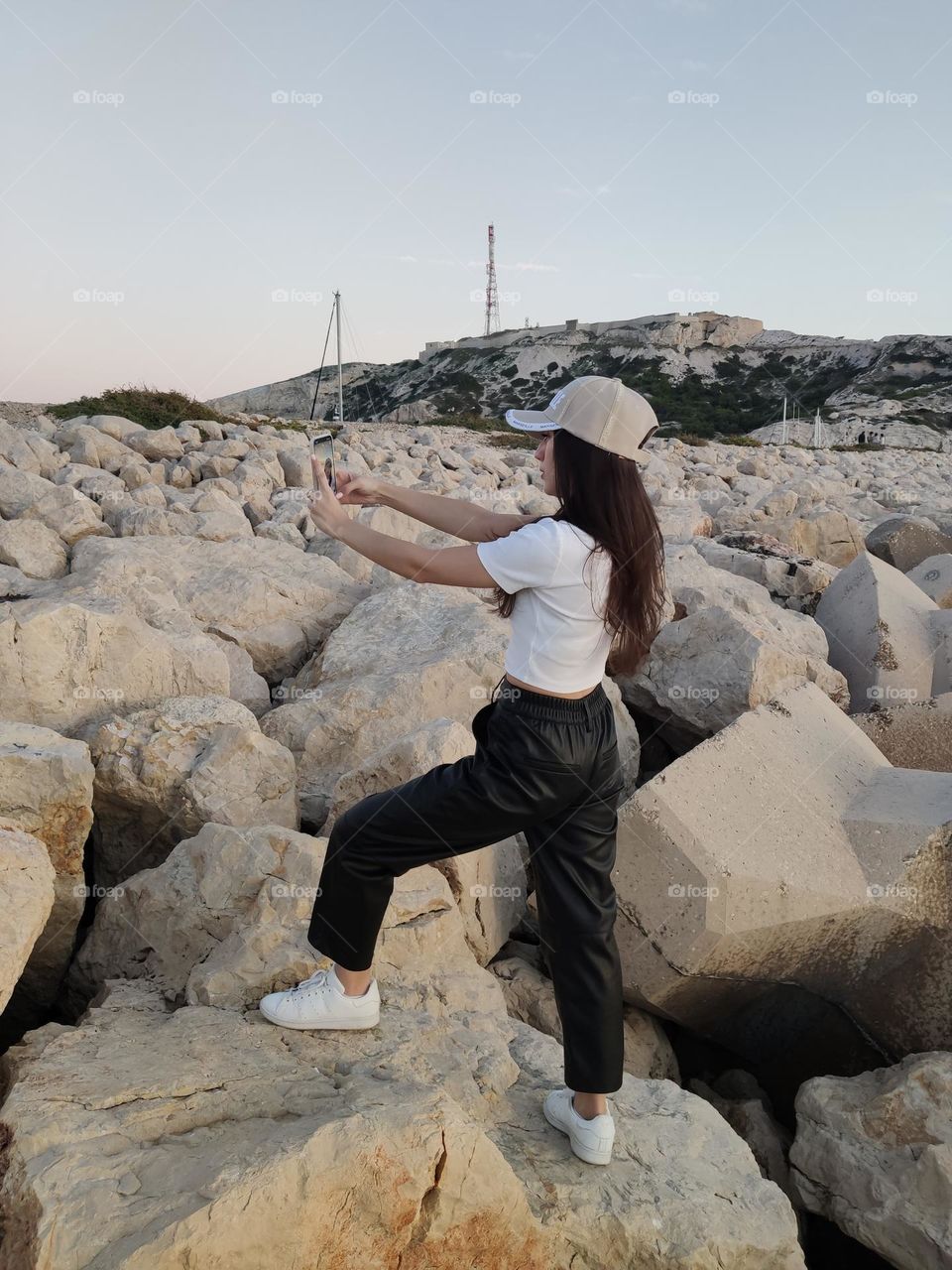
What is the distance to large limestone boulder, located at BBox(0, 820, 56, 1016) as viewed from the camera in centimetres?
203

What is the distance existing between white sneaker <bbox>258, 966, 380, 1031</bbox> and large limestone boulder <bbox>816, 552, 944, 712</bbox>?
350 centimetres

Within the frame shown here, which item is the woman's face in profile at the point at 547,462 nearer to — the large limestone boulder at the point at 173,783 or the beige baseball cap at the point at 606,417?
the beige baseball cap at the point at 606,417

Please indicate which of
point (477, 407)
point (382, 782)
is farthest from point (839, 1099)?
point (477, 407)

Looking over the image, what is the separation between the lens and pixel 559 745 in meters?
2.05

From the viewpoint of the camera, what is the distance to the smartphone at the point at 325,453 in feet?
7.86

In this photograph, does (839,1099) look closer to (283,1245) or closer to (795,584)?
(283,1245)

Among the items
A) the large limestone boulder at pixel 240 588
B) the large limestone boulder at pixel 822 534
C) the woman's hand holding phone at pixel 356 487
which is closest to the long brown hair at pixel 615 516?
the woman's hand holding phone at pixel 356 487

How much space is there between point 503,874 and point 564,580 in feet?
5.10

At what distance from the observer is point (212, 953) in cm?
254

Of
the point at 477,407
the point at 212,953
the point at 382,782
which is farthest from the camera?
the point at 477,407

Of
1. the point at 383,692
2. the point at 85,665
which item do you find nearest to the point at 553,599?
the point at 383,692

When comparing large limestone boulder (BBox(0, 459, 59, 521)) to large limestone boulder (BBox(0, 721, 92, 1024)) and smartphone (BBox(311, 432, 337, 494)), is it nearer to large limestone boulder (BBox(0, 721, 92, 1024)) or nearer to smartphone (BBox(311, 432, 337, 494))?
large limestone boulder (BBox(0, 721, 92, 1024))

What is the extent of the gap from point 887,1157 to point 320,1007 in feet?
5.14

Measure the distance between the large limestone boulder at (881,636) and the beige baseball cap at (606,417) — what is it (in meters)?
3.42
